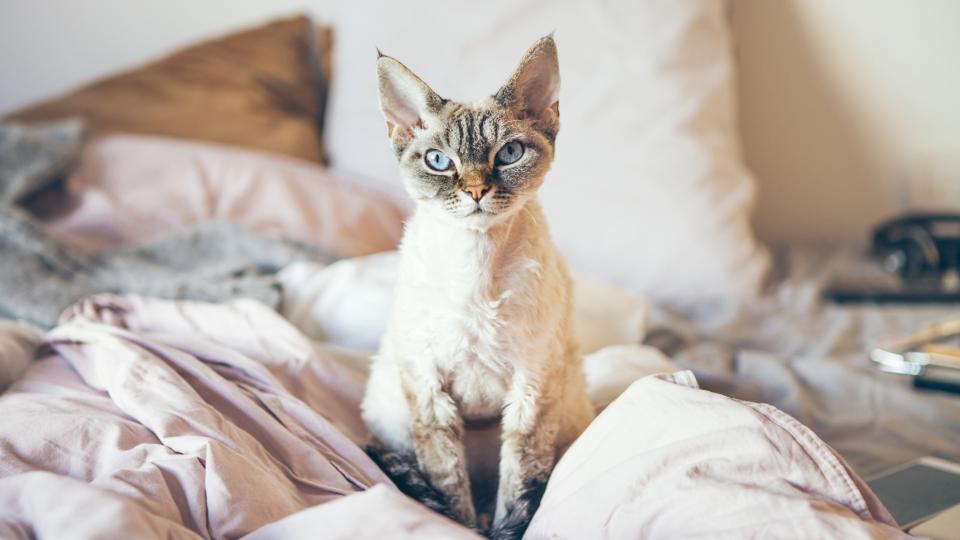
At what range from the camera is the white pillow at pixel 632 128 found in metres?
1.55

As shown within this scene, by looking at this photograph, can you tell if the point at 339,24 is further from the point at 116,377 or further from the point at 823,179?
the point at 823,179

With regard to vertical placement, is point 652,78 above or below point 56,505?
above

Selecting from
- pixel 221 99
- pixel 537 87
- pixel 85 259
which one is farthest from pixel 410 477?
pixel 221 99

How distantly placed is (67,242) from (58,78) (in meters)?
0.70

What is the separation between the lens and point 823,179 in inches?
84.6

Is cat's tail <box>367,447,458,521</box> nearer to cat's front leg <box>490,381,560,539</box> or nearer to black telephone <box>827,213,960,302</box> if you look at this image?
cat's front leg <box>490,381,560,539</box>

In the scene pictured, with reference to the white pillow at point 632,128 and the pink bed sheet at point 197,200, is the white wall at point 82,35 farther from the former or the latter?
the white pillow at point 632,128

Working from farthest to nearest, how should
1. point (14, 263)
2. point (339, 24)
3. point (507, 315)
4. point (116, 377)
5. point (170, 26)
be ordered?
point (170, 26), point (339, 24), point (14, 263), point (116, 377), point (507, 315)

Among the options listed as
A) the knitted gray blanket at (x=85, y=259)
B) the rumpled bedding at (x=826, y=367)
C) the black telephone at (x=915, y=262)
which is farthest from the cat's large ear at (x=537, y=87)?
the black telephone at (x=915, y=262)

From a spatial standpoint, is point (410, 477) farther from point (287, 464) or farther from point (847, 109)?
point (847, 109)

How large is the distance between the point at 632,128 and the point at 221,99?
99 cm

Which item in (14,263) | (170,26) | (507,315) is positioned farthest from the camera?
(170,26)

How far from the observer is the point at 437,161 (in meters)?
0.79

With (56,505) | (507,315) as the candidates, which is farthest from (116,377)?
(507,315)
